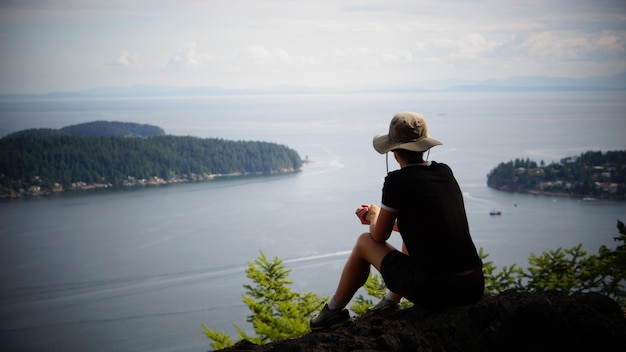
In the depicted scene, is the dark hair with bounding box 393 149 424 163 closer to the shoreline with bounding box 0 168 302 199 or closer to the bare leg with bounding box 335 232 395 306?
the bare leg with bounding box 335 232 395 306

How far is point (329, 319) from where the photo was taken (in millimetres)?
2311

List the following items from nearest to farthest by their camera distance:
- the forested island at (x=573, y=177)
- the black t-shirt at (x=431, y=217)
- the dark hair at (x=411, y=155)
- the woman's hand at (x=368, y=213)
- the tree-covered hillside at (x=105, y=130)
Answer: the black t-shirt at (x=431, y=217)
the dark hair at (x=411, y=155)
the woman's hand at (x=368, y=213)
the forested island at (x=573, y=177)
the tree-covered hillside at (x=105, y=130)

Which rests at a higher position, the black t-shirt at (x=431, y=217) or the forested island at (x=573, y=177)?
the black t-shirt at (x=431, y=217)

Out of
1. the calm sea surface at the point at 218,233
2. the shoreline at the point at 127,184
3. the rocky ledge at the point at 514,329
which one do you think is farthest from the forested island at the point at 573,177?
the rocky ledge at the point at 514,329

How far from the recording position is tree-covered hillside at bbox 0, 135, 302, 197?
3622cm

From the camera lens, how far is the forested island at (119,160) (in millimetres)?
36219

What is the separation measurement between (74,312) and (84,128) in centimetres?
2922

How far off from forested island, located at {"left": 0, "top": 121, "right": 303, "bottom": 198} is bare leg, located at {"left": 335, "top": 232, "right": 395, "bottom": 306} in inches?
1439

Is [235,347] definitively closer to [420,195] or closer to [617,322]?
[420,195]

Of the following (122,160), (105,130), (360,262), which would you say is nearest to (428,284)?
(360,262)

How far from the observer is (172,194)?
35250 millimetres

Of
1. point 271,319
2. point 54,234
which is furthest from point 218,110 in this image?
point 271,319

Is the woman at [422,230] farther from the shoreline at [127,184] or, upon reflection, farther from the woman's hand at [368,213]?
the shoreline at [127,184]

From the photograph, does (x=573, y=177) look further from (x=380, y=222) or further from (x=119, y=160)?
(x=380, y=222)
